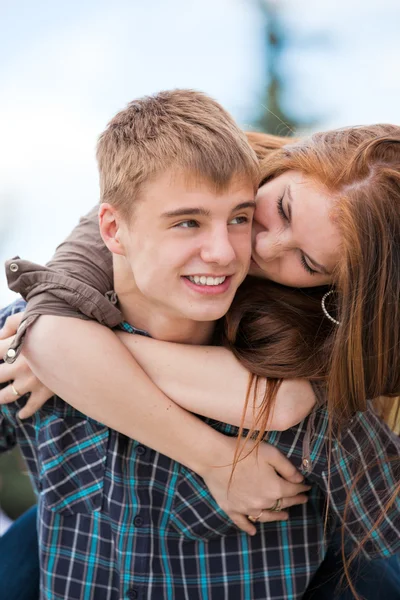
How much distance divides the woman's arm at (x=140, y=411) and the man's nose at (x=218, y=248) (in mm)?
287

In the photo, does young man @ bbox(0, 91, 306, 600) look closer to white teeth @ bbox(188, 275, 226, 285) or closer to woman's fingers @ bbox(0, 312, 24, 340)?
white teeth @ bbox(188, 275, 226, 285)

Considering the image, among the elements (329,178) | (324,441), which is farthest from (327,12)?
(324,441)

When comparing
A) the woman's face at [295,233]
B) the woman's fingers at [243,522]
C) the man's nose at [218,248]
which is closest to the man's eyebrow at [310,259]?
the woman's face at [295,233]

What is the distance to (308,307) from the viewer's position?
1.50 m

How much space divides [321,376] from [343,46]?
6.52 feet

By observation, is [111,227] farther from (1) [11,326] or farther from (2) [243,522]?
(2) [243,522]

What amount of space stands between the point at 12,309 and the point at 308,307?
27.8 inches

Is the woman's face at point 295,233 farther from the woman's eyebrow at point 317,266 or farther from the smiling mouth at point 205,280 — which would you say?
the smiling mouth at point 205,280

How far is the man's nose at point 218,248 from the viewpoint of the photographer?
127cm

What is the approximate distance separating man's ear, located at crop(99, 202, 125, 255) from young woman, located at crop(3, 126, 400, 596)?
0.35 ft

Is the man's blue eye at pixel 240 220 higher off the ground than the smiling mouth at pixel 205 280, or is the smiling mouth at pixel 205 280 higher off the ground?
the man's blue eye at pixel 240 220

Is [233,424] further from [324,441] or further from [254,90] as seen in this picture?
[254,90]

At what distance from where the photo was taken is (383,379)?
4.49 ft

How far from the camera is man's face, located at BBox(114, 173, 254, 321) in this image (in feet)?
4.17
